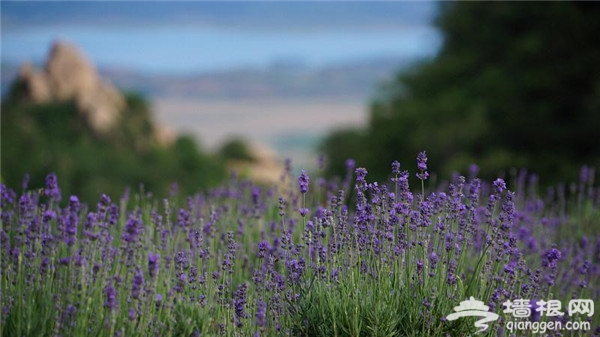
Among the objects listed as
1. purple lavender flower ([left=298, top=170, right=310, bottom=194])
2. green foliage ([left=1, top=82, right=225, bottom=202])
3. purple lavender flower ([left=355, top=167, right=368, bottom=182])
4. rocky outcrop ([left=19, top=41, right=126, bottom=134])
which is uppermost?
rocky outcrop ([left=19, top=41, right=126, bottom=134])

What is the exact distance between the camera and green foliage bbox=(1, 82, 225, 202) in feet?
57.9

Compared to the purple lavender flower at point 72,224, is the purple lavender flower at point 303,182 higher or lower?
higher

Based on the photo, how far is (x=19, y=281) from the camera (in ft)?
13.1

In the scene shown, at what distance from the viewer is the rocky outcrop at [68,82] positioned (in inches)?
839

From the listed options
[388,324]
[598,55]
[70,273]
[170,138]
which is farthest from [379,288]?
[170,138]

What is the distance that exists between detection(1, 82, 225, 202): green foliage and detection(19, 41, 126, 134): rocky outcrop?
356mm

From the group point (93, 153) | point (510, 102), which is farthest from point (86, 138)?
point (510, 102)

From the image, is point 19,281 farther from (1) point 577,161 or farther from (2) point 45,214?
(1) point 577,161

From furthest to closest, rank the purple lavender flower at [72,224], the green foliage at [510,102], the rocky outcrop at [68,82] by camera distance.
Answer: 1. the rocky outcrop at [68,82]
2. the green foliage at [510,102]
3. the purple lavender flower at [72,224]

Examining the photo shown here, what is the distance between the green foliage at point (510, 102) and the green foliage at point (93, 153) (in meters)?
4.66

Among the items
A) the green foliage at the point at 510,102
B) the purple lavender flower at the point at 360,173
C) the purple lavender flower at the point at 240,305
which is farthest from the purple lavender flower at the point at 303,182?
the green foliage at the point at 510,102

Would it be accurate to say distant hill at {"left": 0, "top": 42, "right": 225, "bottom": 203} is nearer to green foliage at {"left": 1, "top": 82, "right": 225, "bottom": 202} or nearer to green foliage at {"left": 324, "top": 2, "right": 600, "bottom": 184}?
green foliage at {"left": 1, "top": 82, "right": 225, "bottom": 202}

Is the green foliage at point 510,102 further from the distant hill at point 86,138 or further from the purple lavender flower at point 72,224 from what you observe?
the purple lavender flower at point 72,224

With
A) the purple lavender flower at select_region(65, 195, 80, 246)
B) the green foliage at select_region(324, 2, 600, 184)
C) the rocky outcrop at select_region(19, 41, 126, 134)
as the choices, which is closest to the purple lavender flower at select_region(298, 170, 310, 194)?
the purple lavender flower at select_region(65, 195, 80, 246)
